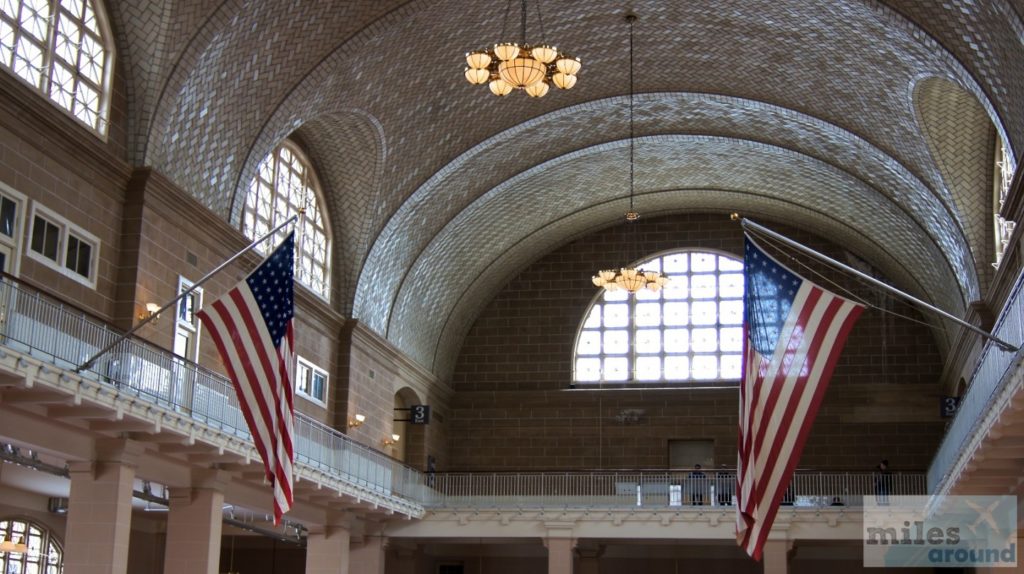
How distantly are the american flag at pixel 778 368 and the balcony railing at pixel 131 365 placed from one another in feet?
33.9

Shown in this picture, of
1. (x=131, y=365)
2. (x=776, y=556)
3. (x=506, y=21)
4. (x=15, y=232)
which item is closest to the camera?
(x=15, y=232)

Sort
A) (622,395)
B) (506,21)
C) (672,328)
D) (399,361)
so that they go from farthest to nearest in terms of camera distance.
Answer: (672,328) → (622,395) → (399,361) → (506,21)

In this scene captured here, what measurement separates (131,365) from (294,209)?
39.4 ft

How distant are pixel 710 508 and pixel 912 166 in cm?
1070

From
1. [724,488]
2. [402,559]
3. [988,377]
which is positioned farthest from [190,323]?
[724,488]

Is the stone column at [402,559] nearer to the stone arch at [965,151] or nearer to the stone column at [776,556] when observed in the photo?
the stone column at [776,556]

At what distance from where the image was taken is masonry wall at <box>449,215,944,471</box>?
41.4 meters

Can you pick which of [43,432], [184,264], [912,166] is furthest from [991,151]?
[43,432]

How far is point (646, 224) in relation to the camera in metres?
44.4

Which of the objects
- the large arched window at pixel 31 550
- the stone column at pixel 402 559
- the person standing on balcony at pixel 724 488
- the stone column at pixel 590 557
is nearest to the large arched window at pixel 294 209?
the large arched window at pixel 31 550

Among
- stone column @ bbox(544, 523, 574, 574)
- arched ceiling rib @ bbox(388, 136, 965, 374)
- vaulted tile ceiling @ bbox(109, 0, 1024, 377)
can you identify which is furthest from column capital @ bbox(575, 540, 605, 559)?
vaulted tile ceiling @ bbox(109, 0, 1024, 377)

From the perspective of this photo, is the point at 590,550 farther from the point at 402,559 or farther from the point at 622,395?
the point at 622,395

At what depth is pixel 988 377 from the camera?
21.6 m

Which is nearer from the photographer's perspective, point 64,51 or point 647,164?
point 64,51
